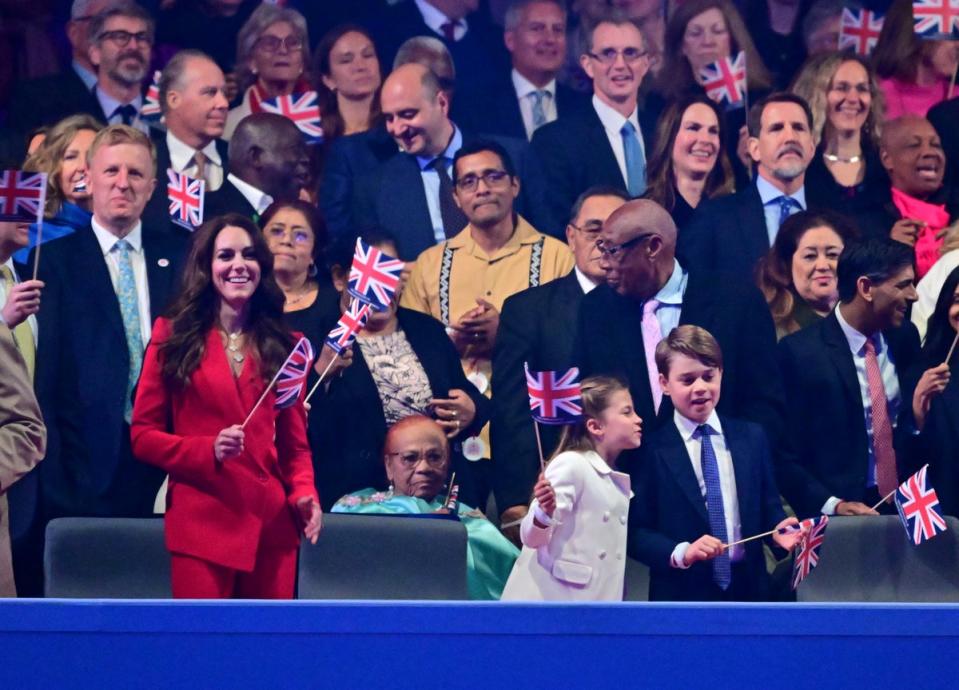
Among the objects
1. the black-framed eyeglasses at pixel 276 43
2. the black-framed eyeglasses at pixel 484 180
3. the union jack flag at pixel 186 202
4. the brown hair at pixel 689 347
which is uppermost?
the black-framed eyeglasses at pixel 276 43

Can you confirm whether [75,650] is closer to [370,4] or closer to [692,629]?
[692,629]

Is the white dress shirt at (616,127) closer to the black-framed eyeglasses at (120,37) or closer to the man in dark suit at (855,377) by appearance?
the man in dark suit at (855,377)

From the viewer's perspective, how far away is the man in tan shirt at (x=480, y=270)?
4.97m

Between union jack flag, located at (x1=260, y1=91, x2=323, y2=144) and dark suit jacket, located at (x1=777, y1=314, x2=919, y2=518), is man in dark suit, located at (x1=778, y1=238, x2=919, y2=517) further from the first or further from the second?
union jack flag, located at (x1=260, y1=91, x2=323, y2=144)

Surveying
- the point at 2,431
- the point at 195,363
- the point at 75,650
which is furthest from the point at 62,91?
the point at 75,650

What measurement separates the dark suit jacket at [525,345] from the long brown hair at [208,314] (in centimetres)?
81

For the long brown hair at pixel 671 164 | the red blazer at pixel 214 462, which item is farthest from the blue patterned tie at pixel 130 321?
the long brown hair at pixel 671 164

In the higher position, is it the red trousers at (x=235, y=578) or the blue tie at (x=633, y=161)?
the blue tie at (x=633, y=161)

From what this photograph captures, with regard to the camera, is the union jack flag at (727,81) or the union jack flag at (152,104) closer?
the union jack flag at (152,104)

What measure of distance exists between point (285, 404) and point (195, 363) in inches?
11.3

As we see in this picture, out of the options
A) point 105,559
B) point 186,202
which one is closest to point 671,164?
point 186,202

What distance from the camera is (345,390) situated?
4832mm

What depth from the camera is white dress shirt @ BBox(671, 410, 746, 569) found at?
4734mm

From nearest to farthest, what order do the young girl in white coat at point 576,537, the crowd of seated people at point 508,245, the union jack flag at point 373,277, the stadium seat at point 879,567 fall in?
the young girl in white coat at point 576,537 < the stadium seat at point 879,567 < the union jack flag at point 373,277 < the crowd of seated people at point 508,245
